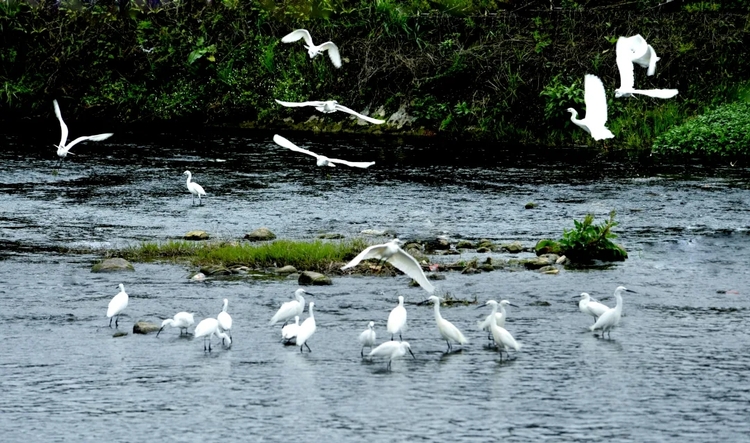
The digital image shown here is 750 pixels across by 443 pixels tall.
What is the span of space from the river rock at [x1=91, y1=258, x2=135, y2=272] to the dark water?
0.21m

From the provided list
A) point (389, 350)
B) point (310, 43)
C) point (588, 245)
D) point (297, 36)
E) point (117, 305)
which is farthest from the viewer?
point (297, 36)

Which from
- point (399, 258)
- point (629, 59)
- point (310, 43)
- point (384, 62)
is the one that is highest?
point (384, 62)

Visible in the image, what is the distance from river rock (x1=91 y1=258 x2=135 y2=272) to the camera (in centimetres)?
1588

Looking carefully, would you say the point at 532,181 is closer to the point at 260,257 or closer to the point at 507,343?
the point at 260,257

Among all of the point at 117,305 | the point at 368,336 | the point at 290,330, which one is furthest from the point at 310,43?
the point at 368,336

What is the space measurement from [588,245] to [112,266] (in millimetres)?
6200

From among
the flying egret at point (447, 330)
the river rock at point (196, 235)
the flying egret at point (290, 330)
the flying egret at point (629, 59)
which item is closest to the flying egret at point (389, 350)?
the flying egret at point (447, 330)

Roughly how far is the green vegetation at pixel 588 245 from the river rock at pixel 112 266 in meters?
5.44

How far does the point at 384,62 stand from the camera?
31875 millimetres

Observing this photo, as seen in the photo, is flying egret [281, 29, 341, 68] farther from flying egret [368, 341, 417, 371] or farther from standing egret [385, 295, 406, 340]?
flying egret [368, 341, 417, 371]

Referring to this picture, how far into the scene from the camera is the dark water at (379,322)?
1030cm

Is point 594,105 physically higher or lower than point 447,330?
higher

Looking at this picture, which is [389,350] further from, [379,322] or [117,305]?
[117,305]

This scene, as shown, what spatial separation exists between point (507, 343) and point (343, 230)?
6910 mm
